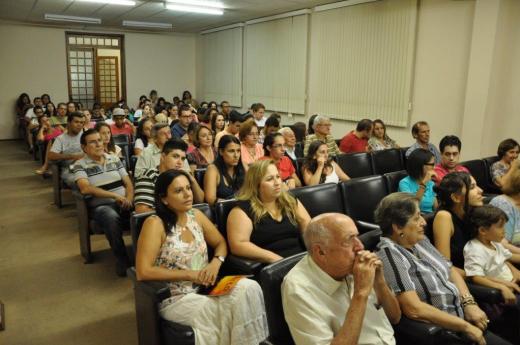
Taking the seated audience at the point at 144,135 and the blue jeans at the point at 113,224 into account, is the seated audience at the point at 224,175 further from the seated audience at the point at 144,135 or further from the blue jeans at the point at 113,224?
the seated audience at the point at 144,135

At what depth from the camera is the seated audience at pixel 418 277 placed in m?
1.83

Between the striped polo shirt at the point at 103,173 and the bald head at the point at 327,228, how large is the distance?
286 cm

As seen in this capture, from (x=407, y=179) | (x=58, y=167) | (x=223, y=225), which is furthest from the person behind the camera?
(x=58, y=167)

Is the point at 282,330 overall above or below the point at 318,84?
below

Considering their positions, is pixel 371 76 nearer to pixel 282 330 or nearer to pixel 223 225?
pixel 223 225

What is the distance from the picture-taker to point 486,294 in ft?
7.12

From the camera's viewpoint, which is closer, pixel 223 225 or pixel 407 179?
pixel 223 225

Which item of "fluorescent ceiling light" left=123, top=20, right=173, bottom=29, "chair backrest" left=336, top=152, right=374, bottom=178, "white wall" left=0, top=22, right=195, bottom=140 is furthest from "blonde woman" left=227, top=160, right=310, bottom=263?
"white wall" left=0, top=22, right=195, bottom=140

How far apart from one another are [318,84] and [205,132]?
180 inches

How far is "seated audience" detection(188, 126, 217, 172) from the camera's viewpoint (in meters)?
4.28

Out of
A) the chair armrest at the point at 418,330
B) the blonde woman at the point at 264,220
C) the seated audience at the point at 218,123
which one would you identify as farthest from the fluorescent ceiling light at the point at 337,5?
the chair armrest at the point at 418,330

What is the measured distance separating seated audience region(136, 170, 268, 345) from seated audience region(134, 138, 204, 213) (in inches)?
35.9

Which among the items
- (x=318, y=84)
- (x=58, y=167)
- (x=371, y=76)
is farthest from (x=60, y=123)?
(x=371, y=76)

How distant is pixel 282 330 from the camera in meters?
1.58
